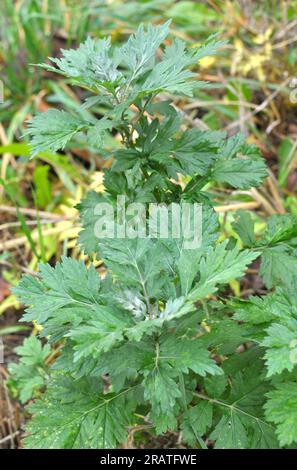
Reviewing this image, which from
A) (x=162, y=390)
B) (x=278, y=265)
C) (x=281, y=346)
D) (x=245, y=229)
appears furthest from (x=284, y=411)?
(x=245, y=229)

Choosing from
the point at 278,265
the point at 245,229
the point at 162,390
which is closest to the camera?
the point at 162,390

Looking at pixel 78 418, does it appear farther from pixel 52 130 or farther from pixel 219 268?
pixel 52 130

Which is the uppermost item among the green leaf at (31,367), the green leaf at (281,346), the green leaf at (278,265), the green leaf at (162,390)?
the green leaf at (278,265)

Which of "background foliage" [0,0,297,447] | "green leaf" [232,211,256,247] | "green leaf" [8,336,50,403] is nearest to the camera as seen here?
"green leaf" [232,211,256,247]

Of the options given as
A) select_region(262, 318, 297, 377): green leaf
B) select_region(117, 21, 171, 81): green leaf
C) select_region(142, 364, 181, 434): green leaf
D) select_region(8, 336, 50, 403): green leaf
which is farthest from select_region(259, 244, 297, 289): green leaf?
select_region(8, 336, 50, 403): green leaf

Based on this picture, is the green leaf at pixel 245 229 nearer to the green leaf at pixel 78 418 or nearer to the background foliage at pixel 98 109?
the green leaf at pixel 78 418

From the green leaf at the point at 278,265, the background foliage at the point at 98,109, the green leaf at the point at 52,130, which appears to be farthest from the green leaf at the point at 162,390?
the background foliage at the point at 98,109

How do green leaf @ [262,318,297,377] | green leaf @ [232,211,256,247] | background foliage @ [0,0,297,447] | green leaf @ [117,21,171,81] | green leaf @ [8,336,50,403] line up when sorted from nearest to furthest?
1. green leaf @ [262,318,297,377]
2. green leaf @ [117,21,171,81]
3. green leaf @ [232,211,256,247]
4. green leaf @ [8,336,50,403]
5. background foliage @ [0,0,297,447]

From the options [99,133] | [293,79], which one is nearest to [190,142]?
[99,133]

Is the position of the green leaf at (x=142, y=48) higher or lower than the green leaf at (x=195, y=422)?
higher

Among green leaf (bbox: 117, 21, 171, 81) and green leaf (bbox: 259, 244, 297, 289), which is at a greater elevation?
green leaf (bbox: 117, 21, 171, 81)

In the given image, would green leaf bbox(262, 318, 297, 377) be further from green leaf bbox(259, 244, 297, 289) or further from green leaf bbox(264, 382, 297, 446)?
green leaf bbox(259, 244, 297, 289)
